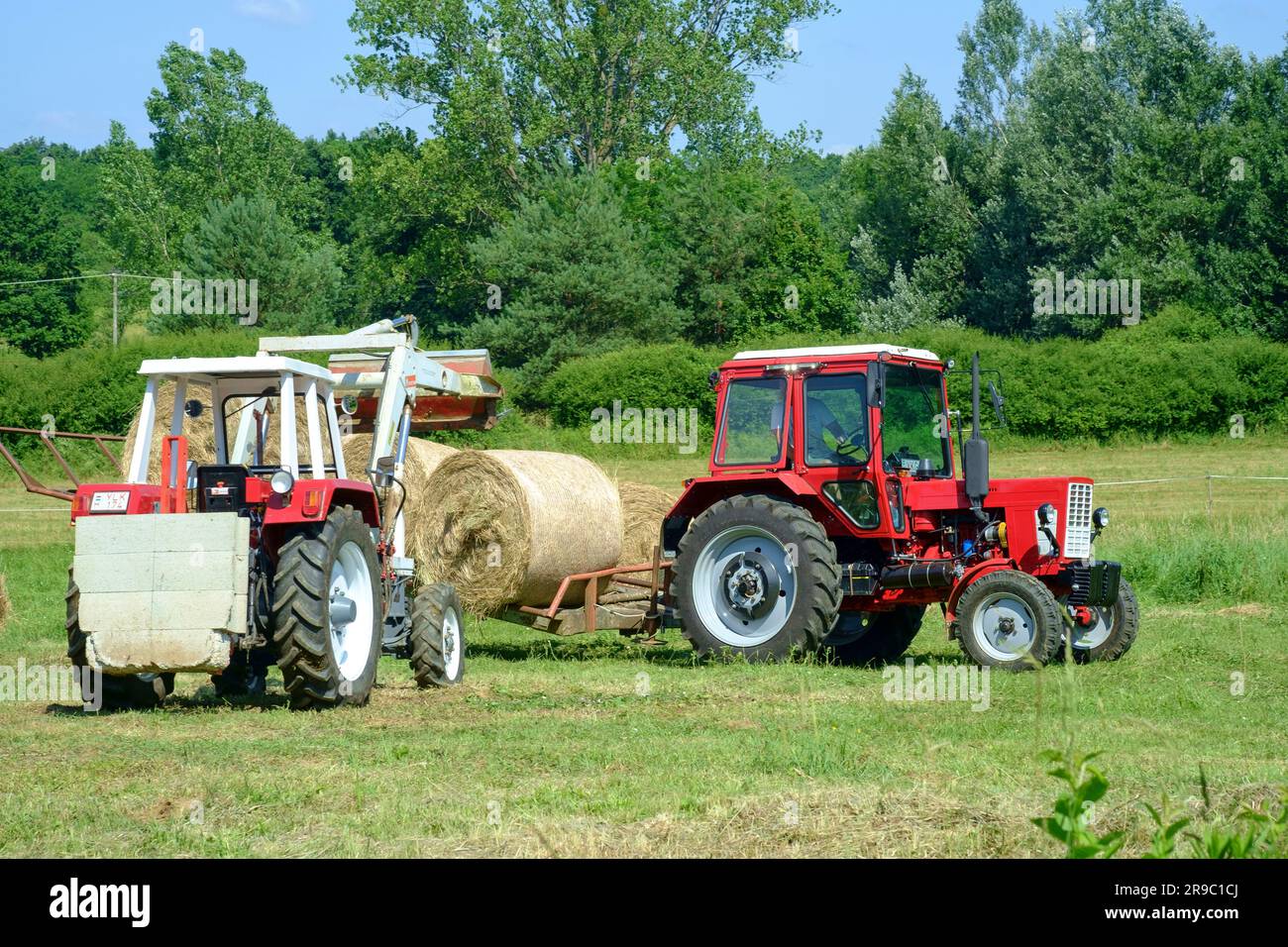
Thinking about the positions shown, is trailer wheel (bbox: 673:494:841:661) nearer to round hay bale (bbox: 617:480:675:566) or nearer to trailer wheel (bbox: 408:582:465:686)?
trailer wheel (bbox: 408:582:465:686)

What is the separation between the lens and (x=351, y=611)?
9.62 meters

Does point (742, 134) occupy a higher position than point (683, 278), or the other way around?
point (742, 134)

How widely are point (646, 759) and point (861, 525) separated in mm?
4739

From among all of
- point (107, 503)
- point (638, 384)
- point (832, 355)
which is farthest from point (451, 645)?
point (638, 384)

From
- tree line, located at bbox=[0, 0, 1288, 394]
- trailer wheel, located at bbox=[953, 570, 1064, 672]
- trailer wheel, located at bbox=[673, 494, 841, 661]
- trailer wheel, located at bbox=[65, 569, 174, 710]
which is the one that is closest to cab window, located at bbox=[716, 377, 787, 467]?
trailer wheel, located at bbox=[673, 494, 841, 661]

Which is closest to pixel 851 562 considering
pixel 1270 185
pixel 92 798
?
pixel 92 798

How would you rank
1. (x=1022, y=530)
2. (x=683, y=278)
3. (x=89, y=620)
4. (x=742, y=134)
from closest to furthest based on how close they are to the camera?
(x=89, y=620), (x=1022, y=530), (x=683, y=278), (x=742, y=134)

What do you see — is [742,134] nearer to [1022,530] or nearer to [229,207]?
[229,207]

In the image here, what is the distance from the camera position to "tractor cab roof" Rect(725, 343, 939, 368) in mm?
11734

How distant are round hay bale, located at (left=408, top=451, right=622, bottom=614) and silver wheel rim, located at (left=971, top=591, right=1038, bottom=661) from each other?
362 centimetres

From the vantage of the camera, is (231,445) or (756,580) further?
(756,580)

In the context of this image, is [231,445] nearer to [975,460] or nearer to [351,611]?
[351,611]
